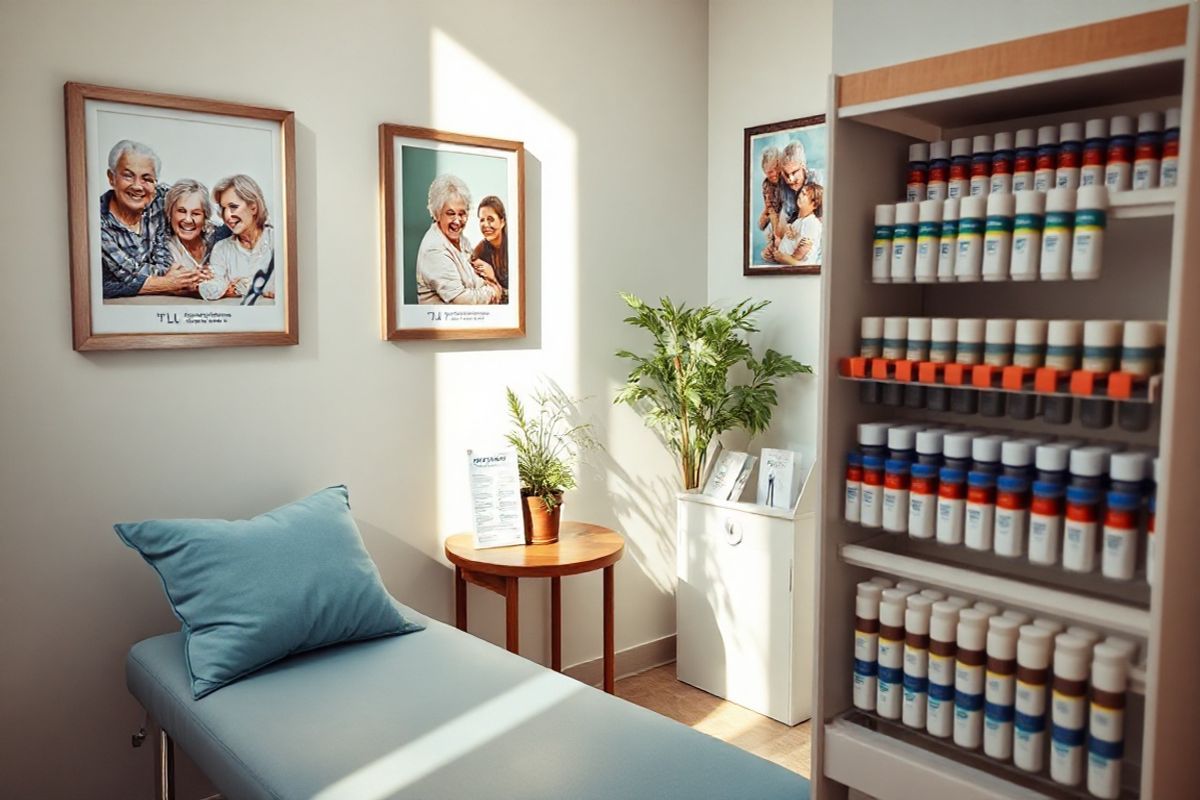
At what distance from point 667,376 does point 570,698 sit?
1580mm

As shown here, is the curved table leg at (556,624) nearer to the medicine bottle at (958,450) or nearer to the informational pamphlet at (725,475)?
the informational pamphlet at (725,475)

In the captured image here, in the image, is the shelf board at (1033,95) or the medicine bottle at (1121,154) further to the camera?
the medicine bottle at (1121,154)

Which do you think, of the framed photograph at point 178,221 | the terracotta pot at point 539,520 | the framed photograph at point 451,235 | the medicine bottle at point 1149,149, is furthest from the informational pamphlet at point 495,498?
the medicine bottle at point 1149,149

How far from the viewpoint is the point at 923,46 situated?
242cm

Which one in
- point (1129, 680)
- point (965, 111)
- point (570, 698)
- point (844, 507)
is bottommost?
point (570, 698)

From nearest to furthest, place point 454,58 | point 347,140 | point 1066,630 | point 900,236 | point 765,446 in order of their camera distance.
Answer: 1. point 1066,630
2. point 900,236
3. point 347,140
4. point 454,58
5. point 765,446

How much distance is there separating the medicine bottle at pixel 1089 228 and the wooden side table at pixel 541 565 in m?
1.84

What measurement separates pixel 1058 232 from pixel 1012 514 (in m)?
0.49

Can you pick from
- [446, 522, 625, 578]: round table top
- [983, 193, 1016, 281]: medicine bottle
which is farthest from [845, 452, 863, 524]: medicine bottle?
[446, 522, 625, 578]: round table top

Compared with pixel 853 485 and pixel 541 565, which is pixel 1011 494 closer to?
pixel 853 485

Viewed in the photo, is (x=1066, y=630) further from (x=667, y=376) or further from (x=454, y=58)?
(x=454, y=58)

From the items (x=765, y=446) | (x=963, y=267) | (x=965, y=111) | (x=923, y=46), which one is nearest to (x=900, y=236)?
(x=963, y=267)

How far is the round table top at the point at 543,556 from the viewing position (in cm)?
304

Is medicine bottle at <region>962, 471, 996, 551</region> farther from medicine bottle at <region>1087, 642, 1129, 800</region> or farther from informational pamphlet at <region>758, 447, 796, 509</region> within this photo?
informational pamphlet at <region>758, 447, 796, 509</region>
